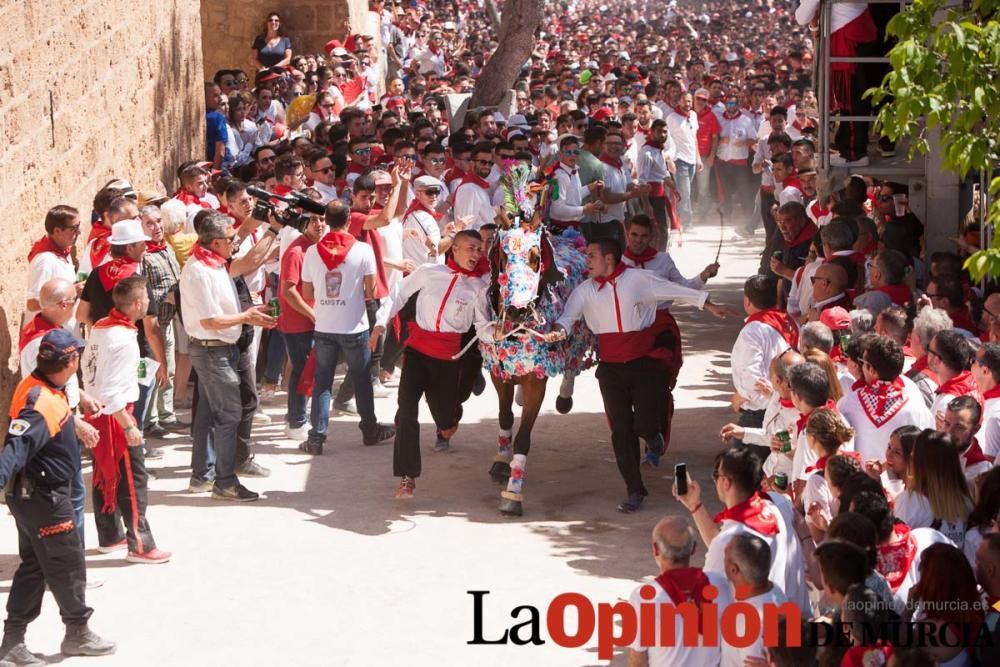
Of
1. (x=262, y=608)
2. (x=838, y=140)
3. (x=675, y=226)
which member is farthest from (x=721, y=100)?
(x=262, y=608)

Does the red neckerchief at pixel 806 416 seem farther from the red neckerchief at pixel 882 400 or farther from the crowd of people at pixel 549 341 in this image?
the red neckerchief at pixel 882 400

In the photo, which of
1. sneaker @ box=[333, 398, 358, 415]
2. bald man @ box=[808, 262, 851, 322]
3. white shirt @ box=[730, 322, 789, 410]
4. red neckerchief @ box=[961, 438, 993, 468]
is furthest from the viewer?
sneaker @ box=[333, 398, 358, 415]

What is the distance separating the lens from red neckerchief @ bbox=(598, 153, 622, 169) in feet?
47.5

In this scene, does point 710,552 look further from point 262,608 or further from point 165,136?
point 165,136

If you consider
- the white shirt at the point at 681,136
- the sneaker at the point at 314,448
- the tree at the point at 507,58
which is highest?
the tree at the point at 507,58

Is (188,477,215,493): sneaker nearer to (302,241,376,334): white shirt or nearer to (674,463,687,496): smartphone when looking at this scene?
(302,241,376,334): white shirt

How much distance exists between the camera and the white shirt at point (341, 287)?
33.3 ft

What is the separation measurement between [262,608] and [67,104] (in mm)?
5235

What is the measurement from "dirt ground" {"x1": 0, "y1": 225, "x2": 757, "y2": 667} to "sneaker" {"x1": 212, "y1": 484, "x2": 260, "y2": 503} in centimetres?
10

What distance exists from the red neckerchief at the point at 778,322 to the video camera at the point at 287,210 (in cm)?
339

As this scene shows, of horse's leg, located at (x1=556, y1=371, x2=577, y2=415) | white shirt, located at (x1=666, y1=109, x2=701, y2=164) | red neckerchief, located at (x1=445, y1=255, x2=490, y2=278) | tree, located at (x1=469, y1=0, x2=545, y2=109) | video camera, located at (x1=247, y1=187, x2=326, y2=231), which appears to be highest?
tree, located at (x1=469, y1=0, x2=545, y2=109)

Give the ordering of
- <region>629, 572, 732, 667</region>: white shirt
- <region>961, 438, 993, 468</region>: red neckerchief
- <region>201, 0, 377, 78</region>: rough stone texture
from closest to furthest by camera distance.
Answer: <region>629, 572, 732, 667</region>: white shirt → <region>961, 438, 993, 468</region>: red neckerchief → <region>201, 0, 377, 78</region>: rough stone texture

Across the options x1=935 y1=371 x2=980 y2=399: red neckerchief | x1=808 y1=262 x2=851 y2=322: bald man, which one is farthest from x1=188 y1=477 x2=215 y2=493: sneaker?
x1=935 y1=371 x2=980 y2=399: red neckerchief

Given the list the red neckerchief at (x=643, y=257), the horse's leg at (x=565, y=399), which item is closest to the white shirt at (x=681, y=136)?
the horse's leg at (x=565, y=399)
